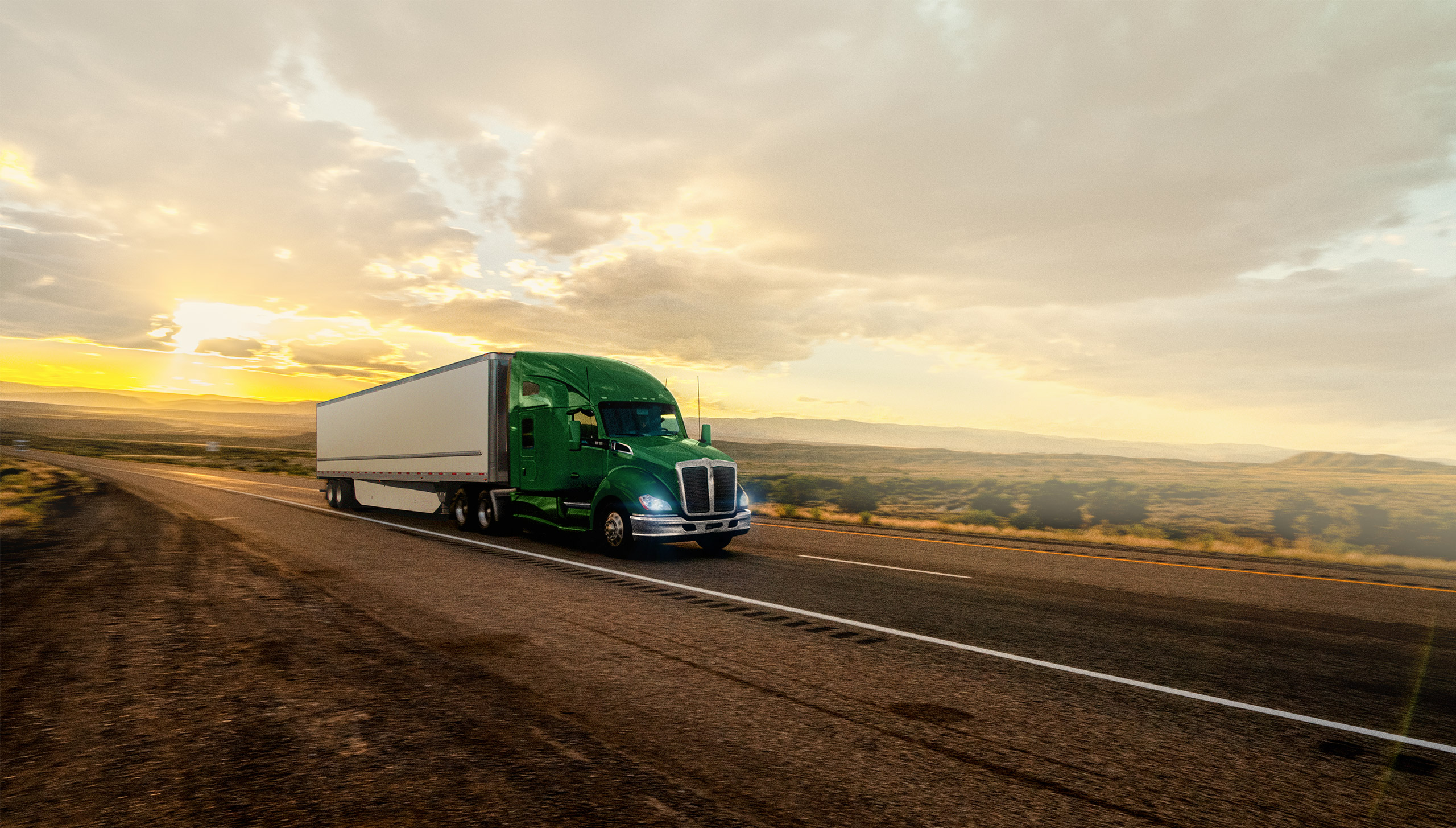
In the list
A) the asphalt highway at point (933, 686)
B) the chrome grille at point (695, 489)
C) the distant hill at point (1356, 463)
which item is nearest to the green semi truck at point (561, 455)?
the chrome grille at point (695, 489)

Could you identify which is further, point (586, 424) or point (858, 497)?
point (858, 497)

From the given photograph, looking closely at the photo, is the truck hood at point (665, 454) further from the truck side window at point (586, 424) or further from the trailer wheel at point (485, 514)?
the trailer wheel at point (485, 514)

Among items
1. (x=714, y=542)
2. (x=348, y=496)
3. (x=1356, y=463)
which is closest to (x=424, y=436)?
(x=348, y=496)

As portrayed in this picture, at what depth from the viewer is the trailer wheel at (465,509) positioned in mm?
16612

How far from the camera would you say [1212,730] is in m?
4.62

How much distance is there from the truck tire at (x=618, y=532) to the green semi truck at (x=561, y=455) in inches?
0.8

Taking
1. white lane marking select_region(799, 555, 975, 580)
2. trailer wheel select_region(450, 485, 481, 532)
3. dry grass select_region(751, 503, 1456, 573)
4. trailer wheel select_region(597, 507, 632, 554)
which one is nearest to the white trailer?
trailer wheel select_region(450, 485, 481, 532)

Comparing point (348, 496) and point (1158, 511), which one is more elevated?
point (348, 496)

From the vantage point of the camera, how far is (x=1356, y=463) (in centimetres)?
15975

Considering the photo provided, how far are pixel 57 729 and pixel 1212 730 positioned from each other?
22.5ft

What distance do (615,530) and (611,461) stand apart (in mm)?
1259

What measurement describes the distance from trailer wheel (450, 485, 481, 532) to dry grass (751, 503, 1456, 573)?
8.62m

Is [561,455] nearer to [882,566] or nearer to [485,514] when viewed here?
[485,514]

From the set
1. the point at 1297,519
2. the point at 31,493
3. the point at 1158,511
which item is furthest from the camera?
the point at 1158,511
